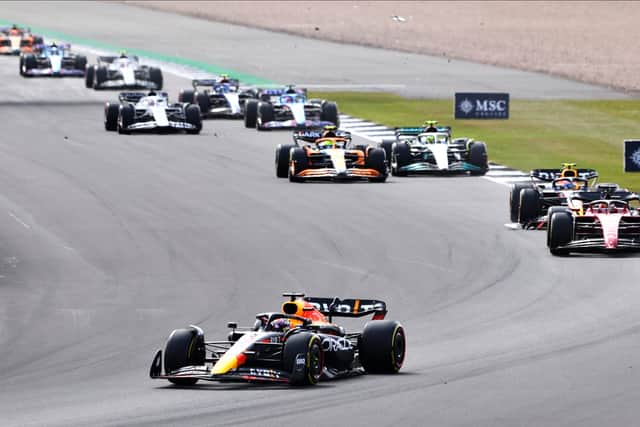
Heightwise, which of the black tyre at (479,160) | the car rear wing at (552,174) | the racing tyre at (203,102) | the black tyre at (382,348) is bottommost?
the racing tyre at (203,102)

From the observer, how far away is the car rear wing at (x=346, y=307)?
1931cm

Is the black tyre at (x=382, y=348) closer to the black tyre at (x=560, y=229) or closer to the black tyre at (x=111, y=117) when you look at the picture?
the black tyre at (x=560, y=229)

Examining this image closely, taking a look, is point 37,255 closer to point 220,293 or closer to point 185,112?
point 220,293

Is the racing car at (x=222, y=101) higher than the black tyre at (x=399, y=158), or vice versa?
the black tyre at (x=399, y=158)

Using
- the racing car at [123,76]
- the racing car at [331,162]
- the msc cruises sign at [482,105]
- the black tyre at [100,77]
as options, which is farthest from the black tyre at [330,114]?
the black tyre at [100,77]

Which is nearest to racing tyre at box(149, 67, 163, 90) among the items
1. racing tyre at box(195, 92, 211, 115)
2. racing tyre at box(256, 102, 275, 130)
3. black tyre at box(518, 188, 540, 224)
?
racing tyre at box(195, 92, 211, 115)

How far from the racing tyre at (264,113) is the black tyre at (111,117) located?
14.0 feet

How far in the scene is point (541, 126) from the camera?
53375mm

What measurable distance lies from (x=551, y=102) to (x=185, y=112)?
17.5m

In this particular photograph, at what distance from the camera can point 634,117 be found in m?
55.8

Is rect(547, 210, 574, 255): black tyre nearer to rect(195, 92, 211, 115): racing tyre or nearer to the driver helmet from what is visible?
the driver helmet

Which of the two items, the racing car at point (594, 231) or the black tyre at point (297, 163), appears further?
the black tyre at point (297, 163)

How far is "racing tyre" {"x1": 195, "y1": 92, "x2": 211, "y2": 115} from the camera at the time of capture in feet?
176

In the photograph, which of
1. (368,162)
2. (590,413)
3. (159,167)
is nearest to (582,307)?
(590,413)
